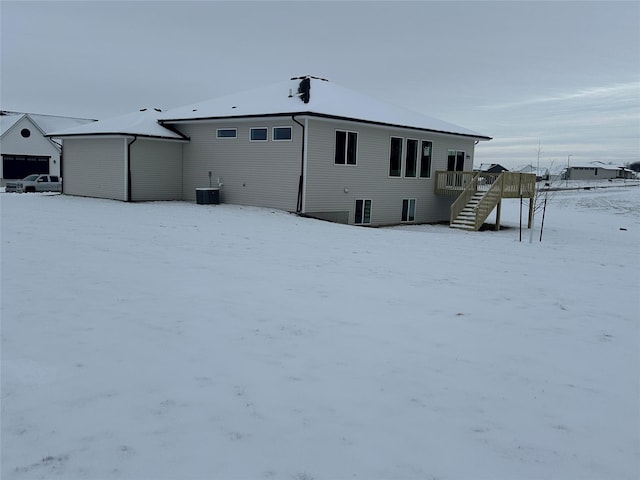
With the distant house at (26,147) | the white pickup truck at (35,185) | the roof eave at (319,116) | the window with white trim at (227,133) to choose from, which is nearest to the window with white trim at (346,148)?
the roof eave at (319,116)

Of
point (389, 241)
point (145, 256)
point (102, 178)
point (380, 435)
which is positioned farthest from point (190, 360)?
point (102, 178)

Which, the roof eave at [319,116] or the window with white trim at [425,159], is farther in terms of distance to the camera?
the window with white trim at [425,159]

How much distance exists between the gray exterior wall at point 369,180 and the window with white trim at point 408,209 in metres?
0.18

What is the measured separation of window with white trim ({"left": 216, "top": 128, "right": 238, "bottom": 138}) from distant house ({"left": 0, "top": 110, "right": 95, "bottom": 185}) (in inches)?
958

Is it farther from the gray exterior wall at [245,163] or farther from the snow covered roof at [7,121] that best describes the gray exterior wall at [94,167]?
the snow covered roof at [7,121]

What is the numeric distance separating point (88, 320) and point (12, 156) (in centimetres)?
4100

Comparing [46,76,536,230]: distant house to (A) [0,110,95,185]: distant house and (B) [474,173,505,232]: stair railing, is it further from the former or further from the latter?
(A) [0,110,95,185]: distant house

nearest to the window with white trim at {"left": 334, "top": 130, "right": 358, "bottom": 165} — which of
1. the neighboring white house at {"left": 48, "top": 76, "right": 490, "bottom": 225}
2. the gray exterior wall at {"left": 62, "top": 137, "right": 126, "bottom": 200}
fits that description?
the neighboring white house at {"left": 48, "top": 76, "right": 490, "bottom": 225}

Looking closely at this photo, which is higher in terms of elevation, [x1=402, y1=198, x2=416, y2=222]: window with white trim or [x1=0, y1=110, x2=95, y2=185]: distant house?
[x1=0, y1=110, x2=95, y2=185]: distant house

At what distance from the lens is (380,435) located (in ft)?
12.7

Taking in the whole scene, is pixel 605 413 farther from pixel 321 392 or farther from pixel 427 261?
pixel 427 261

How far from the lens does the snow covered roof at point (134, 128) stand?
21.5 meters

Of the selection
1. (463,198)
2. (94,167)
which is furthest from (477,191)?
(94,167)

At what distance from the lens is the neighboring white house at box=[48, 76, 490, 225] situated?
776 inches
